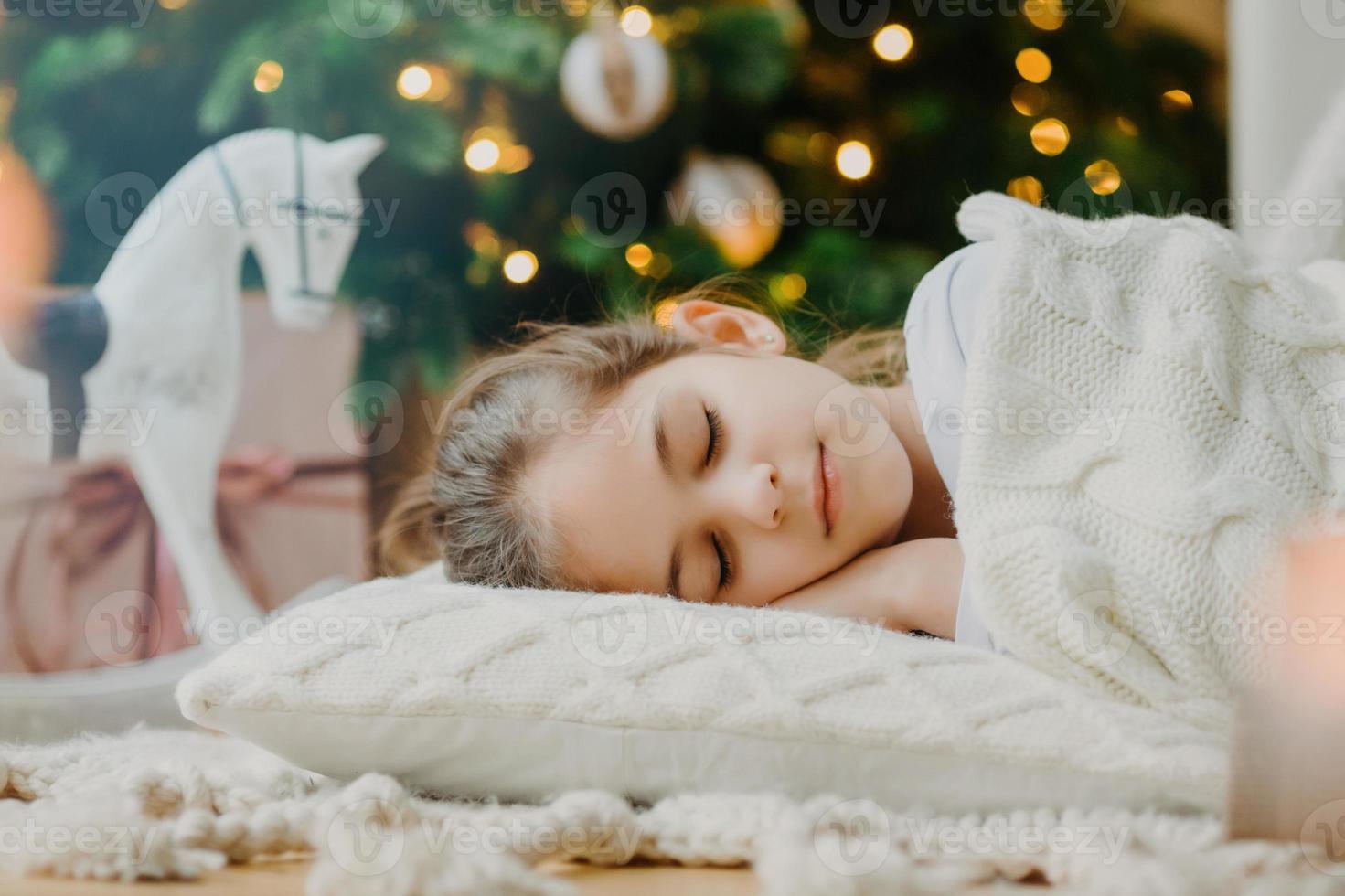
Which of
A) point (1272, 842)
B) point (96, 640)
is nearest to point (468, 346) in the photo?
point (96, 640)

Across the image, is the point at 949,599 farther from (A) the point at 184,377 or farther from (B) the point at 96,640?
(B) the point at 96,640

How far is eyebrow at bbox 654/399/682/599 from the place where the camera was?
33.9 inches

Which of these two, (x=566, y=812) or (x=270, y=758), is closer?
(x=566, y=812)

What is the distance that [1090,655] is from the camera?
634 mm

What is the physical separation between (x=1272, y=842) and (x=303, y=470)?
169 centimetres
